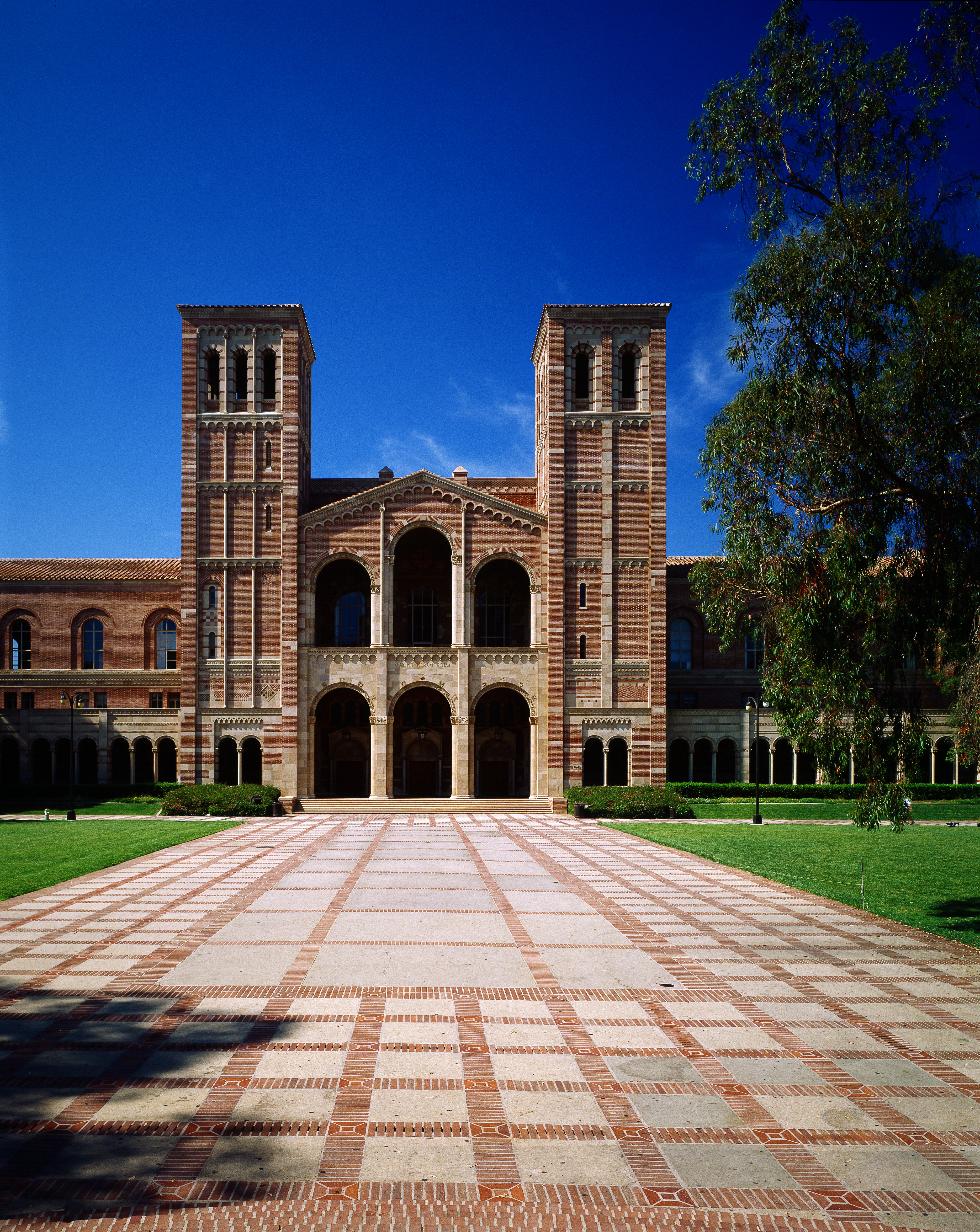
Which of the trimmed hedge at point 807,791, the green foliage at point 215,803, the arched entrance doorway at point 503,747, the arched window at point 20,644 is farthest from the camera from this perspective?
the arched window at point 20,644

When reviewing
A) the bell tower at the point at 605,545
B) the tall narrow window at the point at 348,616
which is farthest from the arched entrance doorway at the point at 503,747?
the tall narrow window at the point at 348,616

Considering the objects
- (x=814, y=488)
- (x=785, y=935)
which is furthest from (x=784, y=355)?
(x=785, y=935)

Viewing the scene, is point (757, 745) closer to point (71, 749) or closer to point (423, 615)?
point (423, 615)

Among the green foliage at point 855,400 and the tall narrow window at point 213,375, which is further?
the tall narrow window at point 213,375

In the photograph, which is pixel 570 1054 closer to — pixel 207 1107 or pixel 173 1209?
pixel 207 1107

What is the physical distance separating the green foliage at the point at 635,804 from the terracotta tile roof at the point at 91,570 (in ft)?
78.5

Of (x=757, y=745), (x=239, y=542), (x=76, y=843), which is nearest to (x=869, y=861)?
(x=757, y=745)

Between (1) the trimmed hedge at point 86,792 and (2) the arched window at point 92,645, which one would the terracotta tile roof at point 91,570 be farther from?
(1) the trimmed hedge at point 86,792

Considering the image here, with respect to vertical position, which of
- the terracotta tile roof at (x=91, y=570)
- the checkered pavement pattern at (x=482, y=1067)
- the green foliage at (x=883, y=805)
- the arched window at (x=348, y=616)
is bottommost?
the checkered pavement pattern at (x=482, y=1067)

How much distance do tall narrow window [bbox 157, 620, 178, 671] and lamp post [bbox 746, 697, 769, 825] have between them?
28.4 metres

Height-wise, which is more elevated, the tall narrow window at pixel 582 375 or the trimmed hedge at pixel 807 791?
the tall narrow window at pixel 582 375

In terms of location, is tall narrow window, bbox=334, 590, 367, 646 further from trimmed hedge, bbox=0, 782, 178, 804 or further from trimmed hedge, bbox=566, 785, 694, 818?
trimmed hedge, bbox=566, 785, 694, 818

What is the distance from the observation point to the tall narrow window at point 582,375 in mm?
40031

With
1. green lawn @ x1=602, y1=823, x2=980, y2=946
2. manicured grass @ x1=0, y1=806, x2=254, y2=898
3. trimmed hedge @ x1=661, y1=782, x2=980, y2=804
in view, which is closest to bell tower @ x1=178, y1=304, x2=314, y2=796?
manicured grass @ x1=0, y1=806, x2=254, y2=898
